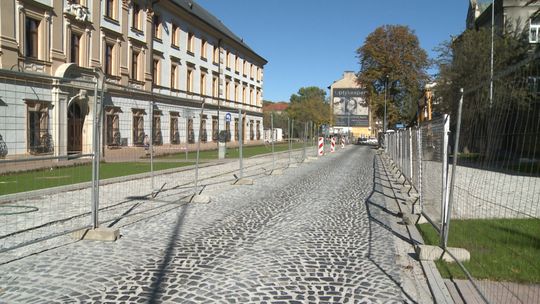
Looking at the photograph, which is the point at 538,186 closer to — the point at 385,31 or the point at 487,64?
the point at 487,64

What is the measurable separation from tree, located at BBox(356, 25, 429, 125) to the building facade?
48.0 feet

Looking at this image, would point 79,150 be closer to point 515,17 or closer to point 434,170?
point 434,170

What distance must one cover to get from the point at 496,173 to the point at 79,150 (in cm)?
677

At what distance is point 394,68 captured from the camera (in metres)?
53.3

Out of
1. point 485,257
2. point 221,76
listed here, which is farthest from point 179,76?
point 485,257

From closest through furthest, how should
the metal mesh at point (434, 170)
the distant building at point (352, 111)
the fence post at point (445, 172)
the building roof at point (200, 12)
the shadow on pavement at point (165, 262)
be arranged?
the shadow on pavement at point (165, 262)
the fence post at point (445, 172)
the metal mesh at point (434, 170)
the building roof at point (200, 12)
the distant building at point (352, 111)

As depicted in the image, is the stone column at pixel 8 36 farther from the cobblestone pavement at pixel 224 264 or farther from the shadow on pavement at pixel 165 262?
the shadow on pavement at pixel 165 262

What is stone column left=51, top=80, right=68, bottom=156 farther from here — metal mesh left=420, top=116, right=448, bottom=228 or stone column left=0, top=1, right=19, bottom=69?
stone column left=0, top=1, right=19, bottom=69

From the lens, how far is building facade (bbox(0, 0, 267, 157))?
7.12 meters

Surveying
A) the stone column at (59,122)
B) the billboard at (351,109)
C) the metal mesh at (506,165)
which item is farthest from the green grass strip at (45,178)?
the billboard at (351,109)

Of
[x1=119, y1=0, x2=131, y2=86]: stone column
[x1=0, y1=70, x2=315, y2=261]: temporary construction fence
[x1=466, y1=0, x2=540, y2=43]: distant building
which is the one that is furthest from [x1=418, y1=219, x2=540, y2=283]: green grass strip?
[x1=466, y1=0, x2=540, y2=43]: distant building

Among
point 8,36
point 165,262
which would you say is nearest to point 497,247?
point 165,262

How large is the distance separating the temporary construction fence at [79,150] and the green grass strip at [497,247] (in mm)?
5249

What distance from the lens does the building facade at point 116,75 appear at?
23.4 feet
